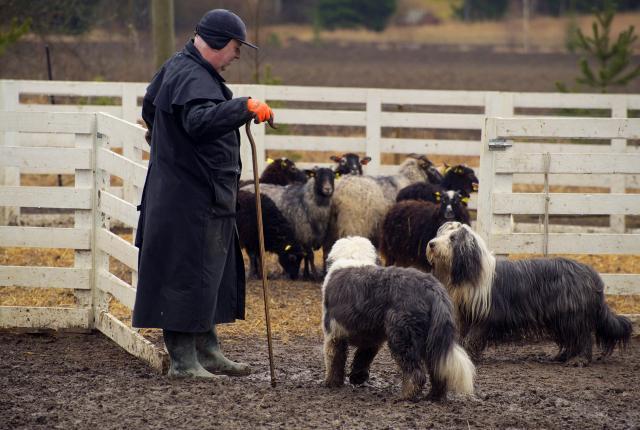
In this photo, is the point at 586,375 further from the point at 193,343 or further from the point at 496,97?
the point at 496,97

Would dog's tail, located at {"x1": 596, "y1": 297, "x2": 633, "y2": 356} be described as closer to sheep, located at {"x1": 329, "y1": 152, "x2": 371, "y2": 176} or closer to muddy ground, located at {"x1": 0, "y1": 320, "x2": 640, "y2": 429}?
muddy ground, located at {"x1": 0, "y1": 320, "x2": 640, "y2": 429}

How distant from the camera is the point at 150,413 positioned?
251 inches

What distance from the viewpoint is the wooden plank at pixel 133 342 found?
24.4 feet

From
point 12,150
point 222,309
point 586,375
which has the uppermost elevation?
point 12,150

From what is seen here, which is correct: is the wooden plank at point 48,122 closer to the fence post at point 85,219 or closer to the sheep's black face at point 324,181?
the fence post at point 85,219

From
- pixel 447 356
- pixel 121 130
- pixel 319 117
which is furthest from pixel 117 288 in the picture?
pixel 319 117

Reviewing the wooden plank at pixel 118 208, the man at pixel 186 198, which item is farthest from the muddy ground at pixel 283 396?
the wooden plank at pixel 118 208

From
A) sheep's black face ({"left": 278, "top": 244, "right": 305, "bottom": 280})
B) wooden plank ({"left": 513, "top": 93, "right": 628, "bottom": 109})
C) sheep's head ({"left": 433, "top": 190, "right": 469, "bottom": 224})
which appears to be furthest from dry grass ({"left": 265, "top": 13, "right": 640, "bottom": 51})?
sheep's head ({"left": 433, "top": 190, "right": 469, "bottom": 224})

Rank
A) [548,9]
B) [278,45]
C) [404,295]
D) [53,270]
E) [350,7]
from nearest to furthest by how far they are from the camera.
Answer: [404,295], [53,270], [278,45], [350,7], [548,9]

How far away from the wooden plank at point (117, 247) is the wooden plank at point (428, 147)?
7366mm

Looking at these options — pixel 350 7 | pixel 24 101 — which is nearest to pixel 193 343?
pixel 24 101

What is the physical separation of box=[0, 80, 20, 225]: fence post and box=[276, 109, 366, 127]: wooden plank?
3654mm

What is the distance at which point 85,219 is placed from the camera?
29.0ft

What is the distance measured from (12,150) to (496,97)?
8.06 meters
